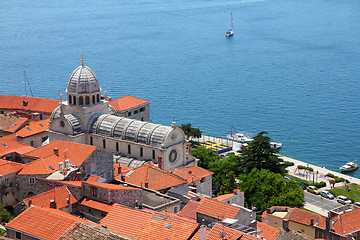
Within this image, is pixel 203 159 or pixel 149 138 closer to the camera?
pixel 149 138

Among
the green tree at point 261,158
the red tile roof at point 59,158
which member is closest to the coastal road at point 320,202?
the green tree at point 261,158

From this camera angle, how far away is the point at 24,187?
5822cm

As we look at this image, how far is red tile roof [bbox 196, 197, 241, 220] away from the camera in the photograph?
134 ft

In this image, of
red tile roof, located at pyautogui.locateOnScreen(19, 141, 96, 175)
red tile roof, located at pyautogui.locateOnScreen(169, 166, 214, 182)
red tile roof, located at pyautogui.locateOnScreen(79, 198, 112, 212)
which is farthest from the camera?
red tile roof, located at pyautogui.locateOnScreen(169, 166, 214, 182)

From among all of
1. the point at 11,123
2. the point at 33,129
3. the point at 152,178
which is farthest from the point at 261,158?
the point at 11,123

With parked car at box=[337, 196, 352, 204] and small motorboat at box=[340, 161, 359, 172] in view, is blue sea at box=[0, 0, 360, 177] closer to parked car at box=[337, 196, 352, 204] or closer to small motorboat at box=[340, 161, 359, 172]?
small motorboat at box=[340, 161, 359, 172]

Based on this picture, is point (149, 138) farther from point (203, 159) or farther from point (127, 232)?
point (127, 232)

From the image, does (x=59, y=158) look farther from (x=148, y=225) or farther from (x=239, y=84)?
(x=239, y=84)

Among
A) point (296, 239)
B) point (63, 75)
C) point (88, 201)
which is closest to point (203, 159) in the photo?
point (88, 201)

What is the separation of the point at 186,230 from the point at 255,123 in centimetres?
8837

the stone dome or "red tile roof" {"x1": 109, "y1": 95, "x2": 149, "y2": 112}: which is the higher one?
the stone dome

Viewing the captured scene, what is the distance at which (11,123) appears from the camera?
269 feet

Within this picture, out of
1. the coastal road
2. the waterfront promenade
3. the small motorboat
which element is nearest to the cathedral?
the coastal road

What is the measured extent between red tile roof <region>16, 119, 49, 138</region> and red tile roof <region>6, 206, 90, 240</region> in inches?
1555
